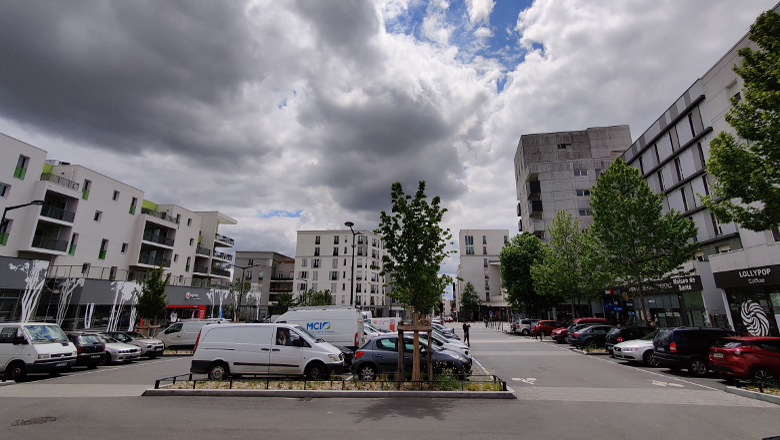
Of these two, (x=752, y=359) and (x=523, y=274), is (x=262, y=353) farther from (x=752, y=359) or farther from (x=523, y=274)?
(x=523, y=274)

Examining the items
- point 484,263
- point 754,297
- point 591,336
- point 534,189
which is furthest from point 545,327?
point 484,263

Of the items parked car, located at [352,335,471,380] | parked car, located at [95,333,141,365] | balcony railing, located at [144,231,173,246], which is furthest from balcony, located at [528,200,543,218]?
parked car, located at [95,333,141,365]

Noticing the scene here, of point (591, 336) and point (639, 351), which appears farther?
point (591, 336)

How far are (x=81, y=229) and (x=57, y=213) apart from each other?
242 cm

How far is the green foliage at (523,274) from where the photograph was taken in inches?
1654

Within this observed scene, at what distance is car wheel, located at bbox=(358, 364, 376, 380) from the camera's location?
11109 millimetres

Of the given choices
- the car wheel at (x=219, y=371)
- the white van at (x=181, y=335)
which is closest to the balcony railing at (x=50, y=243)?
the white van at (x=181, y=335)

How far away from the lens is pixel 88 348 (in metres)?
14.7

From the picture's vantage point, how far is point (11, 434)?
6.36 metres

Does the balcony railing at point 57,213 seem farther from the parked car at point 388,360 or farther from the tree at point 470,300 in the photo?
the tree at point 470,300

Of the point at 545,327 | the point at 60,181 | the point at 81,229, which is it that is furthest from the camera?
the point at 545,327

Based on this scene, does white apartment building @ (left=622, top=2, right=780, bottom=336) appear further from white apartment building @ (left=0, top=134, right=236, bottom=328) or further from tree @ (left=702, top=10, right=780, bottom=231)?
white apartment building @ (left=0, top=134, right=236, bottom=328)

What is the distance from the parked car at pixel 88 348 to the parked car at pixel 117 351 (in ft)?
1.82

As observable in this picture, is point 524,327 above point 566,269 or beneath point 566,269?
A: beneath
